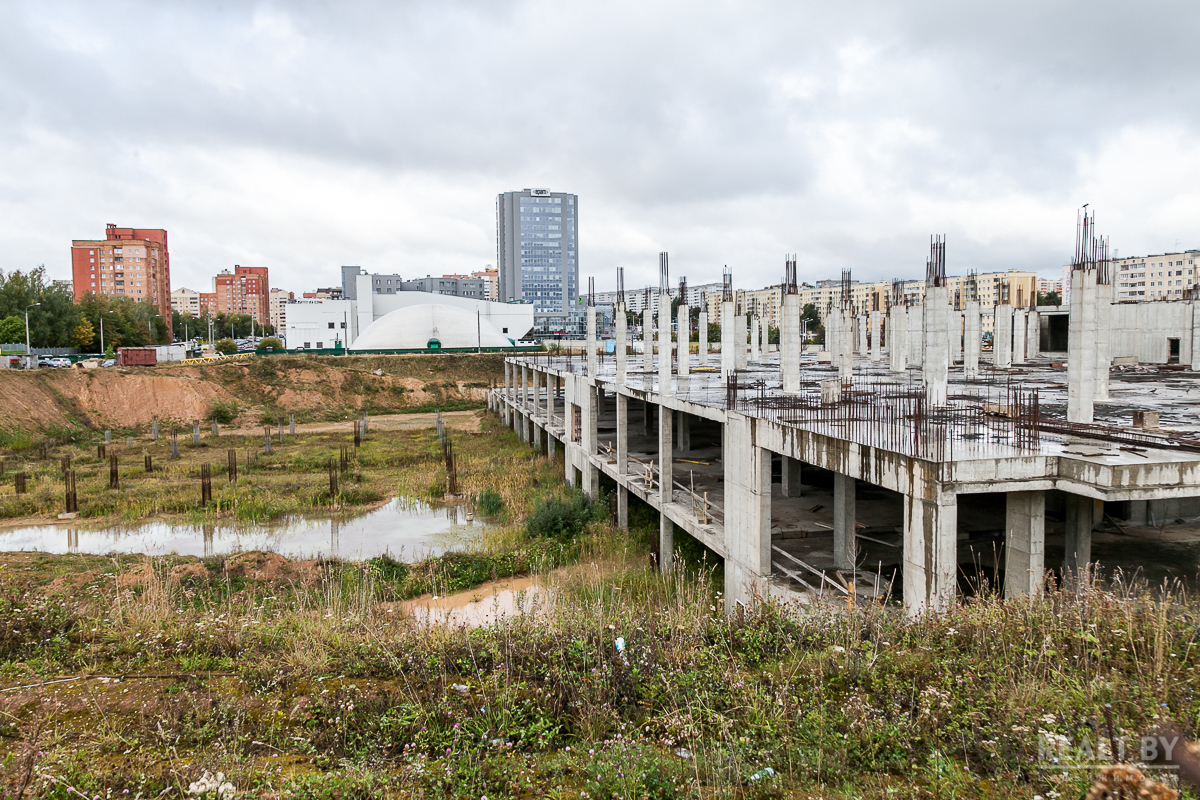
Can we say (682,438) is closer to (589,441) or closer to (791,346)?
(589,441)

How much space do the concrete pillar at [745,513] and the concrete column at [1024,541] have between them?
377cm

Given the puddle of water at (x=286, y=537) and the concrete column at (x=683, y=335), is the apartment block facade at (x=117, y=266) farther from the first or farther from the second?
the concrete column at (x=683, y=335)

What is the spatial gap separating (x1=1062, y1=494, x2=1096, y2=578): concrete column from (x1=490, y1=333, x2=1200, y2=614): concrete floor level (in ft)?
0.07

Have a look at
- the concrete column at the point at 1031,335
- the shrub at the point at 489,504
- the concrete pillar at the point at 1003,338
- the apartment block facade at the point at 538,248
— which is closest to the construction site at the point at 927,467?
the shrub at the point at 489,504

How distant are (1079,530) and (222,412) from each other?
5118 centimetres

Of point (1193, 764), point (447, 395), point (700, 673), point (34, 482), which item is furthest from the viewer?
point (447, 395)

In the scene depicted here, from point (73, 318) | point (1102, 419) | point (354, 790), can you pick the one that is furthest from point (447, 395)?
point (354, 790)

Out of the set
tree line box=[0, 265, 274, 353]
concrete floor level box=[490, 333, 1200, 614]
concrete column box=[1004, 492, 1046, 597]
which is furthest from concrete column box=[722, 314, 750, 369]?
tree line box=[0, 265, 274, 353]

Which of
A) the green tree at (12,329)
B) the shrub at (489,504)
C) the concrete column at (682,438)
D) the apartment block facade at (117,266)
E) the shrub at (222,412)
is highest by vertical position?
the apartment block facade at (117,266)

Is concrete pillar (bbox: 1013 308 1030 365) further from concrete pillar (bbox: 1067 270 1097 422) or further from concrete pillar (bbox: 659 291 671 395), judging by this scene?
concrete pillar (bbox: 1067 270 1097 422)

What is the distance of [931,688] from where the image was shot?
6082 mm

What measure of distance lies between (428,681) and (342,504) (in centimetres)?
1836

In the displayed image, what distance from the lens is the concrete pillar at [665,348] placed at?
17.7 meters

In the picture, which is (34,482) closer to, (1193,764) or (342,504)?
(342,504)
